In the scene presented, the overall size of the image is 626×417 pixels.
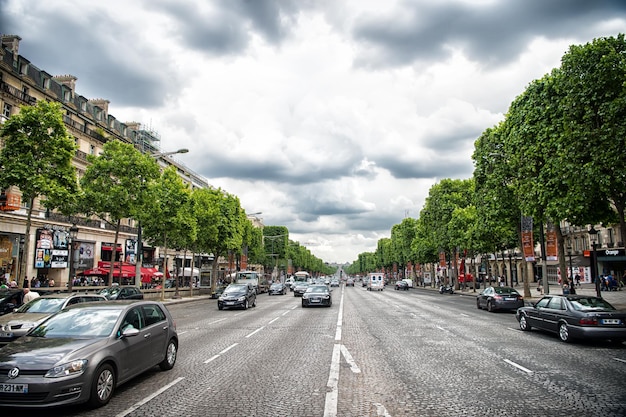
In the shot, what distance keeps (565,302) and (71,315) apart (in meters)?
14.2

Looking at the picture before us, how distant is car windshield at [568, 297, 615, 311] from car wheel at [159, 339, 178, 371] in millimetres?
11898

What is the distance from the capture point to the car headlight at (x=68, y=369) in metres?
6.22

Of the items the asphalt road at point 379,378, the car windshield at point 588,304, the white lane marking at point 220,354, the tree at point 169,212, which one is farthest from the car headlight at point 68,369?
the tree at point 169,212

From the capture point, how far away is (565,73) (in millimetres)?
20234

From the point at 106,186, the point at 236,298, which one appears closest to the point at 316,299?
the point at 236,298

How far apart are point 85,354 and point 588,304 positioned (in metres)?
14.0

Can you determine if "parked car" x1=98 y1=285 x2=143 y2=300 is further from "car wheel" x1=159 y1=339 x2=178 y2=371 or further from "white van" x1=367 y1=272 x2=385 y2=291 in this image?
"white van" x1=367 y1=272 x2=385 y2=291

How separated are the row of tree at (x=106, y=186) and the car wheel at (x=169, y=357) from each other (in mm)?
14680

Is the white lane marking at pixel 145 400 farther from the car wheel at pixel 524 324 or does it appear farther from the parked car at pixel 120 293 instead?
the parked car at pixel 120 293

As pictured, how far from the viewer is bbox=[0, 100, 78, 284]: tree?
68.2 feet

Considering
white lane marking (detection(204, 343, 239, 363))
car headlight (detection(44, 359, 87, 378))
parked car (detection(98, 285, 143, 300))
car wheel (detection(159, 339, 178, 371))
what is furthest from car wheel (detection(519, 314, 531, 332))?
parked car (detection(98, 285, 143, 300))

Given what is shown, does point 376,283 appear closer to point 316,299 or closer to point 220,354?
point 316,299

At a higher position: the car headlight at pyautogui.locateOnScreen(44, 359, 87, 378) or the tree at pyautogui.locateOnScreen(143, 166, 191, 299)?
the tree at pyautogui.locateOnScreen(143, 166, 191, 299)

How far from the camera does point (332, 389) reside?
7.62 m
